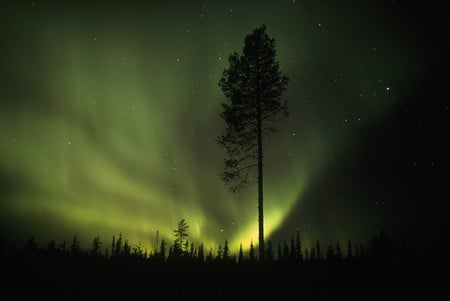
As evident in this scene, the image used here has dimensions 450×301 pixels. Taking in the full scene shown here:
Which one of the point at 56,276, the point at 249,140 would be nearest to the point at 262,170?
the point at 249,140

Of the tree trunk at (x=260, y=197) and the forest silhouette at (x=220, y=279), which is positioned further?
the tree trunk at (x=260, y=197)

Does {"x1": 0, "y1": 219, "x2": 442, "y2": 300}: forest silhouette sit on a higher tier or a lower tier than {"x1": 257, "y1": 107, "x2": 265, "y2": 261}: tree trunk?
lower

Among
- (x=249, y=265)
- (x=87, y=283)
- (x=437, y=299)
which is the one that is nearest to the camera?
(x=437, y=299)

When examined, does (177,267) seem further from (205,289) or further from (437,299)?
(437,299)

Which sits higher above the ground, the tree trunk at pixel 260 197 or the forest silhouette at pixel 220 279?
the tree trunk at pixel 260 197

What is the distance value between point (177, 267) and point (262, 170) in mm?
6830

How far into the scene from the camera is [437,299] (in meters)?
10.7

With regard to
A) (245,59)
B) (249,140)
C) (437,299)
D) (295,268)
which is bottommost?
(437,299)

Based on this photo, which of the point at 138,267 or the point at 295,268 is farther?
the point at 138,267

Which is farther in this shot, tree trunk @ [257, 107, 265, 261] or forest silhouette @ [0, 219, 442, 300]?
tree trunk @ [257, 107, 265, 261]

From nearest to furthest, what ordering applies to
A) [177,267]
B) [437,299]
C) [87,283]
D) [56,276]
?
[437,299] → [87,283] → [56,276] → [177,267]

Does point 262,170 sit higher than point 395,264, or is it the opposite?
point 262,170

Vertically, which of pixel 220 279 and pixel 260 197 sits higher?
pixel 260 197

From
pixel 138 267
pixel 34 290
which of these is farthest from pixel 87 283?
pixel 138 267
